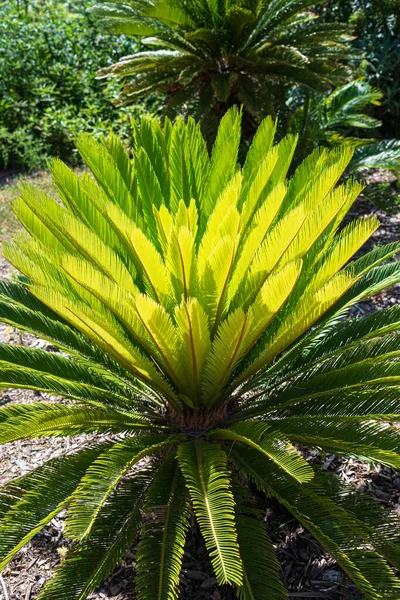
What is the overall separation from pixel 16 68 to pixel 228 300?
7002mm

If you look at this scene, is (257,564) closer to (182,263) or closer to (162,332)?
(162,332)

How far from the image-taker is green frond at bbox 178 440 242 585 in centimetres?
148

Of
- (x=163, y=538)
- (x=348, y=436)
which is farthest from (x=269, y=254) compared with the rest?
(x=163, y=538)

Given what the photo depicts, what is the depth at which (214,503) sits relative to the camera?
1.61 meters

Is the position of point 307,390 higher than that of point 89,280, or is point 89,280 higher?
point 89,280

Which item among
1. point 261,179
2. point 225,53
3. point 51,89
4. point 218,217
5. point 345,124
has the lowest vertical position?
point 218,217

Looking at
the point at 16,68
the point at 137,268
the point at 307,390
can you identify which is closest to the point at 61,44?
the point at 16,68

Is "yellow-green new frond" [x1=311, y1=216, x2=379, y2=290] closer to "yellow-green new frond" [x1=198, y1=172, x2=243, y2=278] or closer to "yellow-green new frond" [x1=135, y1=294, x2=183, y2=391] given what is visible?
"yellow-green new frond" [x1=198, y1=172, x2=243, y2=278]

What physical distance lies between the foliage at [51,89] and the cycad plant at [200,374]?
4895 millimetres

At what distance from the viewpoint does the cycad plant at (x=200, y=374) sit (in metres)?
1.67

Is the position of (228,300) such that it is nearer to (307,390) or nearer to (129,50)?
(307,390)

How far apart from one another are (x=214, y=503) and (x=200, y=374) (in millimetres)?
472

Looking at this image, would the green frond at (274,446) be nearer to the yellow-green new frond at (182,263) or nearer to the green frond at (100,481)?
the green frond at (100,481)

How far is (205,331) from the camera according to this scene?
1.76 meters
